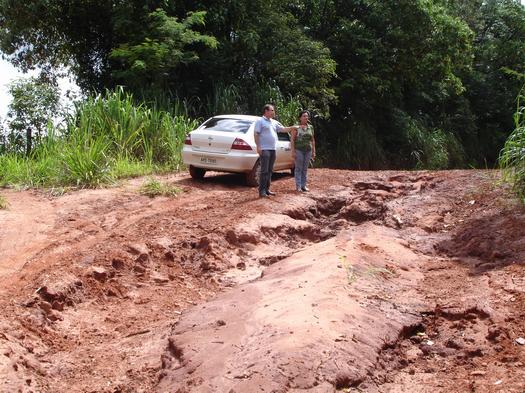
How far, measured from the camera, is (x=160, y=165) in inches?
547

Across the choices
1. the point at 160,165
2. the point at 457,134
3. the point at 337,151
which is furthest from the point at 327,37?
the point at 160,165

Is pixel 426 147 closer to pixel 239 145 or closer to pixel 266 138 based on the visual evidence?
pixel 239 145

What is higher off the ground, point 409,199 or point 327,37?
point 327,37

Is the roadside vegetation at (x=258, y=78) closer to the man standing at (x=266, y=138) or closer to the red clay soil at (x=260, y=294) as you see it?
the red clay soil at (x=260, y=294)

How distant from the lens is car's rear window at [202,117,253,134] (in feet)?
39.5

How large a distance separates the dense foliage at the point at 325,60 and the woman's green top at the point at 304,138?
534 cm

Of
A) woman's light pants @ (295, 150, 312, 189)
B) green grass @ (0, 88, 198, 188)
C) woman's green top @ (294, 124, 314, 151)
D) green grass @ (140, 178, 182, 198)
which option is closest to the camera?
green grass @ (140, 178, 182, 198)

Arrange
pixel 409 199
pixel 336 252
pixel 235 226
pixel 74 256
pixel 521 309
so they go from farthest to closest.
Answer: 1. pixel 409 199
2. pixel 235 226
3. pixel 74 256
4. pixel 336 252
5. pixel 521 309

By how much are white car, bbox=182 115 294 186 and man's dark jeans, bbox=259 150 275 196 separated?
47.1 inches

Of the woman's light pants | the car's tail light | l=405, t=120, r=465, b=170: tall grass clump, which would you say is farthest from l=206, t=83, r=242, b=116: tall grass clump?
l=405, t=120, r=465, b=170: tall grass clump

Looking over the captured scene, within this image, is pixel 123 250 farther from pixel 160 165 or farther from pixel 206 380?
pixel 160 165

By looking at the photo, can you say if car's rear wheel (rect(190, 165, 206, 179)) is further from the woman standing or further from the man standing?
the man standing

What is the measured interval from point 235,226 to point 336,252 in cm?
227

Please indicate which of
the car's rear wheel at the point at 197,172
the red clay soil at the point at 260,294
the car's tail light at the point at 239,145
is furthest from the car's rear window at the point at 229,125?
the red clay soil at the point at 260,294
